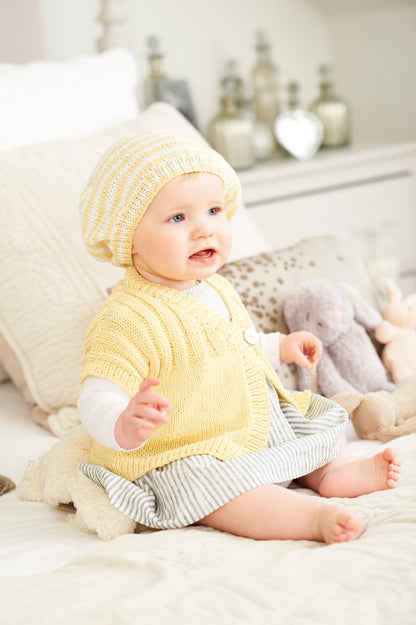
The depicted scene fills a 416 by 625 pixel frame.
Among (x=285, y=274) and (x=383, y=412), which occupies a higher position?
(x=285, y=274)

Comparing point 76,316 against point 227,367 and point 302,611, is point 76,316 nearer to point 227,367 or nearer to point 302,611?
point 227,367

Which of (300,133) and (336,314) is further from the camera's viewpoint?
(300,133)

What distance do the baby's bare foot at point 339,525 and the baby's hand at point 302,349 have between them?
0.29m

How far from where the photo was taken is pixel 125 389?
93 cm

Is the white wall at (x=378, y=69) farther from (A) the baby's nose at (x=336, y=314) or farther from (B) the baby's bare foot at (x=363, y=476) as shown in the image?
(B) the baby's bare foot at (x=363, y=476)

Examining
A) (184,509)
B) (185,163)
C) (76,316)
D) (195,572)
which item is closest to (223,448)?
(184,509)

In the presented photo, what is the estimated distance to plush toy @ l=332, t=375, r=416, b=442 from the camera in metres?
1.19

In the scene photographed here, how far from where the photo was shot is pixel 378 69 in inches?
111

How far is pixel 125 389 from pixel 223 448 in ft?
0.46

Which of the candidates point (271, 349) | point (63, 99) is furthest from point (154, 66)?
point (271, 349)

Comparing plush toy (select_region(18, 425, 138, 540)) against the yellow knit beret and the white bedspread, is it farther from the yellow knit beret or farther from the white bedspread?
the yellow knit beret

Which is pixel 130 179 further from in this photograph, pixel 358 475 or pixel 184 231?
pixel 358 475

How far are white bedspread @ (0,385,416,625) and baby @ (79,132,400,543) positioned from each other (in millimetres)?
41

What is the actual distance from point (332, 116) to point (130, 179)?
171 cm
